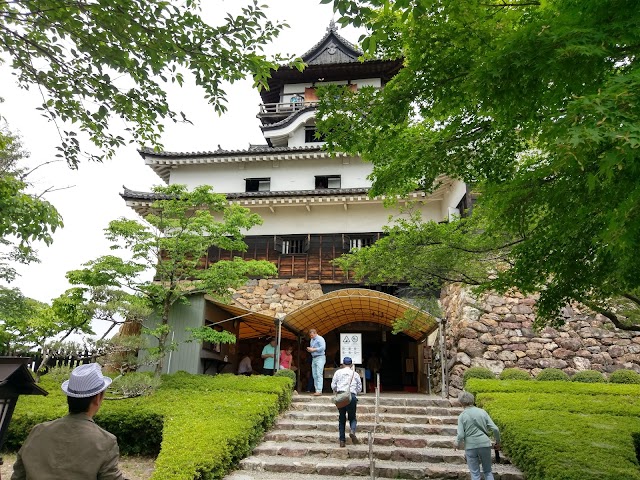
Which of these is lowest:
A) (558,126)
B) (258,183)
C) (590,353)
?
(590,353)

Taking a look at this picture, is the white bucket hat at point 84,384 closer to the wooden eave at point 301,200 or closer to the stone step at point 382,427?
the stone step at point 382,427

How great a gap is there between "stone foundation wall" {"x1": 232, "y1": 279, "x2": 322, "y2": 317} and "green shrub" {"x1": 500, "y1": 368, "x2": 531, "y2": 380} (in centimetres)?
715

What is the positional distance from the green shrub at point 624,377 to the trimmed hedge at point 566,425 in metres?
0.89

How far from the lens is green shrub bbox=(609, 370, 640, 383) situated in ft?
36.1

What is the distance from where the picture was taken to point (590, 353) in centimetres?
1224

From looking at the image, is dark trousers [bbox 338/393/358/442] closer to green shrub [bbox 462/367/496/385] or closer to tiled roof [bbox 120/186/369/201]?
green shrub [bbox 462/367/496/385]

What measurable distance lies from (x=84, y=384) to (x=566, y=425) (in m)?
7.76

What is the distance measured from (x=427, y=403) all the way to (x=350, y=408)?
3.19 m

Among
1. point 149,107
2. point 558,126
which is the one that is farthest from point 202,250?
point 558,126

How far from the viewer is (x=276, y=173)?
65.2 feet

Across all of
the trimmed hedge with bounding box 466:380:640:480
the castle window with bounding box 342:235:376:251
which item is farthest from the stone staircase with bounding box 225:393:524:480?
the castle window with bounding box 342:235:376:251

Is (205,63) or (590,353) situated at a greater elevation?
(205,63)

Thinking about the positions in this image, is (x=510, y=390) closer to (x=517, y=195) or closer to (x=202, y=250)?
(x=517, y=195)

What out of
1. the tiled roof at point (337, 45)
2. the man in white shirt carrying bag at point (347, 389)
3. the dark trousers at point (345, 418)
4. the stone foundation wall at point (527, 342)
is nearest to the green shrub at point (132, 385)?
the man in white shirt carrying bag at point (347, 389)
